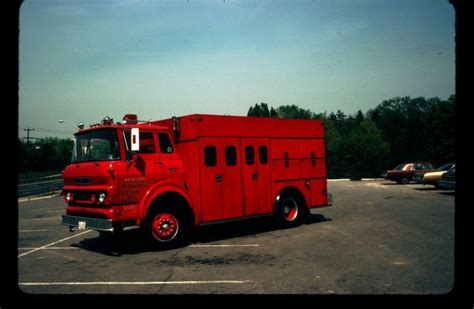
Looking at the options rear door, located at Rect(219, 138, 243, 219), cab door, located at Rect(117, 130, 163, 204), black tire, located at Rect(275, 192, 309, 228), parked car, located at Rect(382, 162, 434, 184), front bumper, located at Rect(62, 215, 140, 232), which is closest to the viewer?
front bumper, located at Rect(62, 215, 140, 232)

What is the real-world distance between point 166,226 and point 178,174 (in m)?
1.27

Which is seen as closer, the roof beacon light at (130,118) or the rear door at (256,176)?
the roof beacon light at (130,118)

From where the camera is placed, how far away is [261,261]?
22.7 feet

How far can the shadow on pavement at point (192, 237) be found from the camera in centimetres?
850

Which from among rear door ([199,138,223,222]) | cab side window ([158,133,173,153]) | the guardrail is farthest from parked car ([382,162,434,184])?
the guardrail

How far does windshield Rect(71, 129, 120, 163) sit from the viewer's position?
8117 millimetres

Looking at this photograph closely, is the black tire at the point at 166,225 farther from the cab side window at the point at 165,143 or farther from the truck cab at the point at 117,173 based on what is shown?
the cab side window at the point at 165,143

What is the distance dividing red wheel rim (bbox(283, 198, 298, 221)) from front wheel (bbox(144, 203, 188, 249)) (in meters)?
3.51

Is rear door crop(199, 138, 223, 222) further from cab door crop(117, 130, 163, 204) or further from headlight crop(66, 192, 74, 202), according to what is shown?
headlight crop(66, 192, 74, 202)

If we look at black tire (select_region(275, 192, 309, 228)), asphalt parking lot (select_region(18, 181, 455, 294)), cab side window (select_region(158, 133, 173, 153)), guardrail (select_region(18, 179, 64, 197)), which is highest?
cab side window (select_region(158, 133, 173, 153))

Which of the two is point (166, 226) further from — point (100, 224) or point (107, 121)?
point (107, 121)

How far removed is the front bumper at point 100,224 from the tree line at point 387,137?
1418 centimetres

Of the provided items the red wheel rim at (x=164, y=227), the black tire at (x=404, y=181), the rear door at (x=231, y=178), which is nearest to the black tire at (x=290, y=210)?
the rear door at (x=231, y=178)

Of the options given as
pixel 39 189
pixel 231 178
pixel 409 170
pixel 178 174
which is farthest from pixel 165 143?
pixel 39 189
